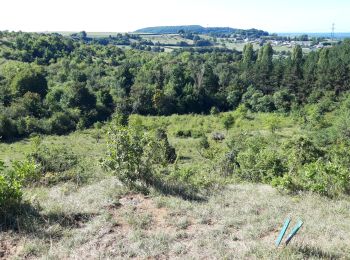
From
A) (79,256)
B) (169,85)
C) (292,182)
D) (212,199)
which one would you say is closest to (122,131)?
(212,199)

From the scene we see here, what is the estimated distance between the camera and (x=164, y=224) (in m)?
6.18

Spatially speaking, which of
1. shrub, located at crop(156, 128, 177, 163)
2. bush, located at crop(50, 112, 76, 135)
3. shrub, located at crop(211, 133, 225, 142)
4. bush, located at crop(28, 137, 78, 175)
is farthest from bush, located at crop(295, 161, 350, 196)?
bush, located at crop(50, 112, 76, 135)

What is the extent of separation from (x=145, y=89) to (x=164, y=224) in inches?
1755

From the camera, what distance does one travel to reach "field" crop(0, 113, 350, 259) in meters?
5.17

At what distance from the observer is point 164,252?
17.2 ft

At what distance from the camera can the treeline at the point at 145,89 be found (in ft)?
139

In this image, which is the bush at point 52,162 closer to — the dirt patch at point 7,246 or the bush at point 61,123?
the dirt patch at point 7,246

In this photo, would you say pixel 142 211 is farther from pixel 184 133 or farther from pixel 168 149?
pixel 184 133

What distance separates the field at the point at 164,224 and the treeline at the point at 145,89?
32.6 metres

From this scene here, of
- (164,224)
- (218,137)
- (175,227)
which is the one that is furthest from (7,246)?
(218,137)

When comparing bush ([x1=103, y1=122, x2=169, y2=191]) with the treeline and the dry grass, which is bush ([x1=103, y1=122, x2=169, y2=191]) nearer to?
the dry grass

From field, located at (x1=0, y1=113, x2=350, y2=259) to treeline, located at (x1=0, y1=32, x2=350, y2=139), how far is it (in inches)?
1284

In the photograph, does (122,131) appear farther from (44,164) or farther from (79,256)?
(44,164)

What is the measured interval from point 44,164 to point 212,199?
6.18 metres
